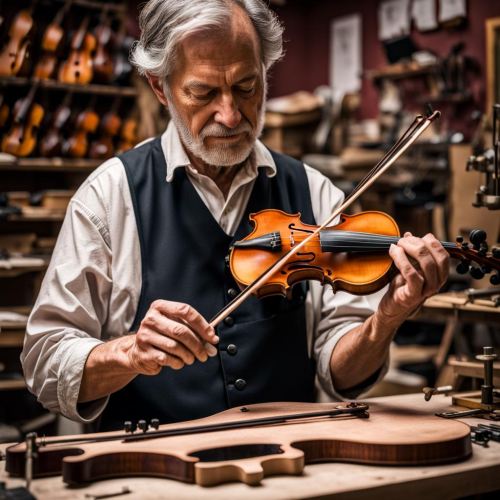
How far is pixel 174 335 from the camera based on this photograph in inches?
52.6

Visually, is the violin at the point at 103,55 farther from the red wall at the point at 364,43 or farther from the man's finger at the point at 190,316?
the man's finger at the point at 190,316

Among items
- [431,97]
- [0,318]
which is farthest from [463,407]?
[431,97]

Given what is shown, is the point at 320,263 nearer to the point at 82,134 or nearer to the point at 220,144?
the point at 220,144

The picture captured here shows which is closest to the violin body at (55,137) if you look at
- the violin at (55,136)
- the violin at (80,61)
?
the violin at (55,136)

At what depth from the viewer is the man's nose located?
68.3 inches

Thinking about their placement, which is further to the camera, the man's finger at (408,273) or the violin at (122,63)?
the violin at (122,63)

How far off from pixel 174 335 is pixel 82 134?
3709mm

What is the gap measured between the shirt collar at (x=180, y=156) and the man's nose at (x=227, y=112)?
0.20 meters

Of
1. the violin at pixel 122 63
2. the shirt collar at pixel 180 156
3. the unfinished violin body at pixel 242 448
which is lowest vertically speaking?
the unfinished violin body at pixel 242 448

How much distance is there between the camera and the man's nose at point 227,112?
68.3 inches

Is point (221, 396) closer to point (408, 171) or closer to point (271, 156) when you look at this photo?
point (271, 156)

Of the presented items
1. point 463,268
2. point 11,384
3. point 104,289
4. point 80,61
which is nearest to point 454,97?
point 80,61

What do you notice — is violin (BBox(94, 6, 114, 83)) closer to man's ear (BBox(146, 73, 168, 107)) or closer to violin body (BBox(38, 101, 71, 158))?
violin body (BBox(38, 101, 71, 158))

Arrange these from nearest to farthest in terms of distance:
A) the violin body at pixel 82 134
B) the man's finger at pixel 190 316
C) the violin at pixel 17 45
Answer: the man's finger at pixel 190 316 → the violin at pixel 17 45 → the violin body at pixel 82 134
